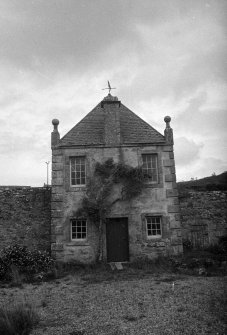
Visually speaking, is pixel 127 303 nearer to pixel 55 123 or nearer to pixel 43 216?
pixel 43 216

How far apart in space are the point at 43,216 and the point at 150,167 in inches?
257

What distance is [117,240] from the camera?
13.9 metres

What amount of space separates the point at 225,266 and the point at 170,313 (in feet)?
18.6

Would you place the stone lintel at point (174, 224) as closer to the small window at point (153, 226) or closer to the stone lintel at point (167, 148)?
the small window at point (153, 226)

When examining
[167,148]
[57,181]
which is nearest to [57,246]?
[57,181]

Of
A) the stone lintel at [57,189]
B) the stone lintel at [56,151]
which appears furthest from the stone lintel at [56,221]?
the stone lintel at [56,151]

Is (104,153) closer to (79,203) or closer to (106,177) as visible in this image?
(106,177)

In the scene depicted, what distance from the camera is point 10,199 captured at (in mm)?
15773

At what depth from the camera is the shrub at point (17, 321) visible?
5758 millimetres

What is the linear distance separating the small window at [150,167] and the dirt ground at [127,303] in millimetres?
5183

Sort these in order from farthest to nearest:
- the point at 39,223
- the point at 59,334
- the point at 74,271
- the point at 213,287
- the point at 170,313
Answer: the point at 39,223
the point at 74,271
the point at 213,287
the point at 170,313
the point at 59,334

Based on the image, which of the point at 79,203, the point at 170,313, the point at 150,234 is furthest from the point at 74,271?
the point at 170,313

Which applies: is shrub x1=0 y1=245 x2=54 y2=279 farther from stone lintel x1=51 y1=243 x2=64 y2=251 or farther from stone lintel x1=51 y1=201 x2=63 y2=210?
stone lintel x1=51 y1=201 x2=63 y2=210

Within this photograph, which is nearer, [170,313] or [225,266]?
[170,313]
